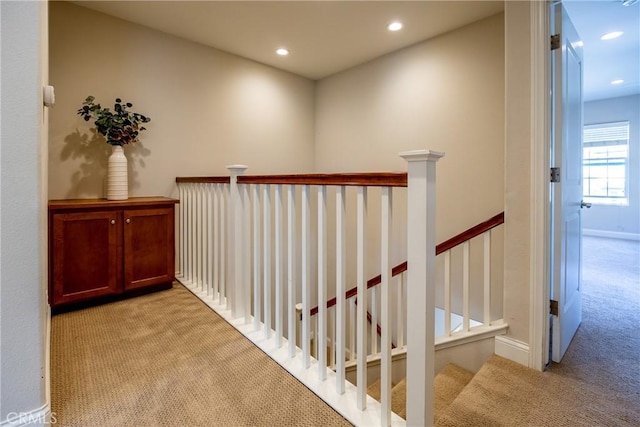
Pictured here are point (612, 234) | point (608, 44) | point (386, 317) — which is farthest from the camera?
point (612, 234)

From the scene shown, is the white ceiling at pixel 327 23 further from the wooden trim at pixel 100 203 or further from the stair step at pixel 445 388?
the stair step at pixel 445 388

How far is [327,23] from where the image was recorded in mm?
2912

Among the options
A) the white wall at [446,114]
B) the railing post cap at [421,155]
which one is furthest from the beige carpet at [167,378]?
the white wall at [446,114]

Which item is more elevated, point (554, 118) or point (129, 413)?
point (554, 118)

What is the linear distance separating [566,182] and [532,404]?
126 centimetres

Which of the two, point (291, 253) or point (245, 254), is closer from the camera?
point (291, 253)

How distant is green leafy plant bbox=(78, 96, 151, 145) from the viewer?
2.55m

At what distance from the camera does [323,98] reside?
436 centimetres

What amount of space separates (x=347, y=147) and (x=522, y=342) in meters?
2.80

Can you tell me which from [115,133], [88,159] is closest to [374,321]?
[115,133]

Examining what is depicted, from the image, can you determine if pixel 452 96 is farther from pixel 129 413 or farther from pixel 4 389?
pixel 4 389

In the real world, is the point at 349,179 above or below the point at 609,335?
above

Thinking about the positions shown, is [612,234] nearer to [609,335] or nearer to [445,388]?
[609,335]

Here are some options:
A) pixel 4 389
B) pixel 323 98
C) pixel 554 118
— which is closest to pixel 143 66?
pixel 323 98
